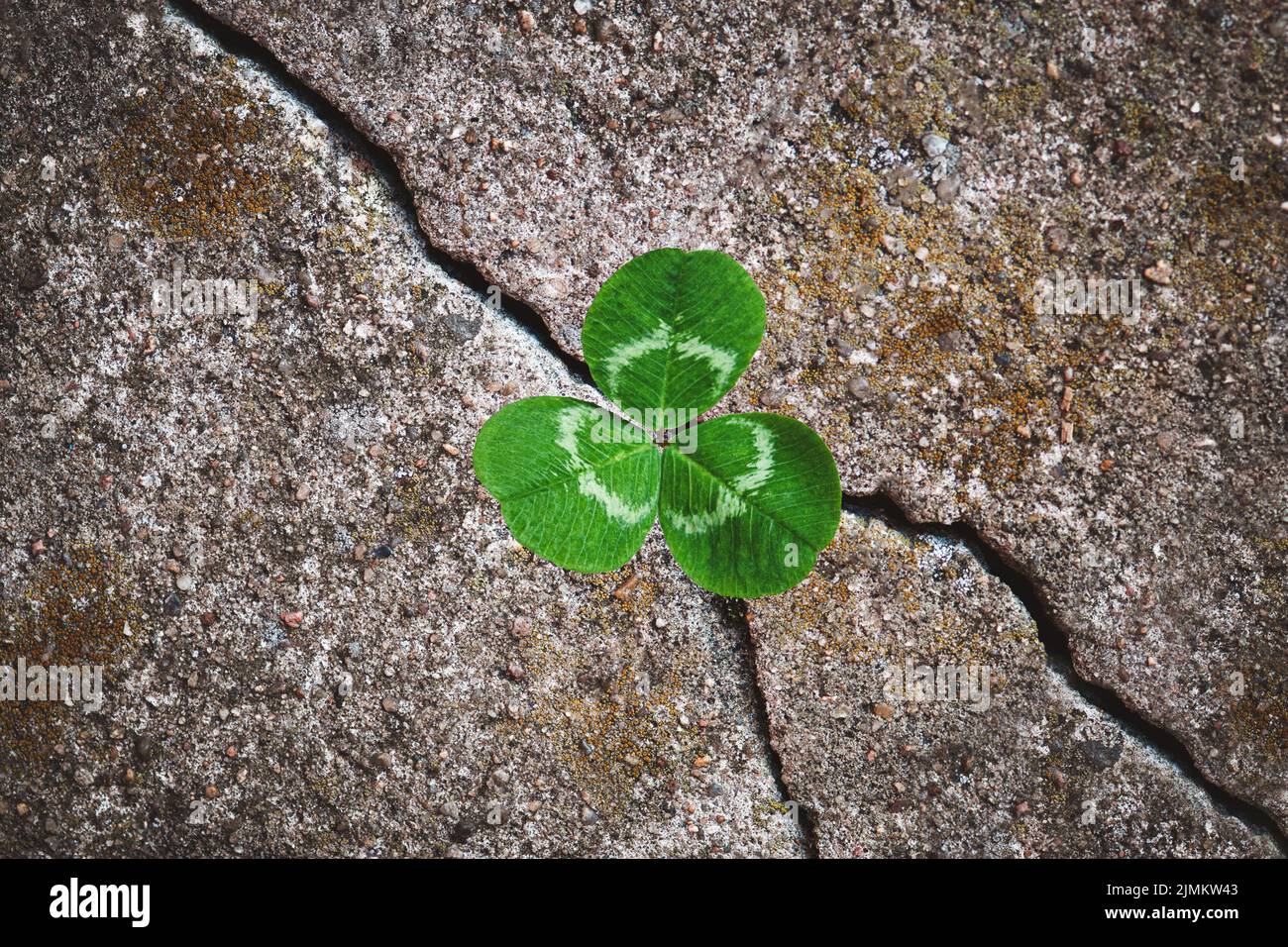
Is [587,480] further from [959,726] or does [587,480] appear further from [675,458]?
[959,726]

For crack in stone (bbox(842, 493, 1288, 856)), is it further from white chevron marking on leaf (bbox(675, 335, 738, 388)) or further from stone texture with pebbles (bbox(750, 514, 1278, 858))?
white chevron marking on leaf (bbox(675, 335, 738, 388))

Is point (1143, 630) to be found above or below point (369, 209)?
below

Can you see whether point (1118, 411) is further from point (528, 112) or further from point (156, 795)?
point (156, 795)

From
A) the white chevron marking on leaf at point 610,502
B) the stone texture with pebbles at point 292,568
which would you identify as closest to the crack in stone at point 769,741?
the stone texture with pebbles at point 292,568

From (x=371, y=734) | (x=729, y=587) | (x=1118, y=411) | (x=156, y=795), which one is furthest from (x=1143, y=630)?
(x=156, y=795)

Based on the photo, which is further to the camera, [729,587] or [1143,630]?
[1143,630]

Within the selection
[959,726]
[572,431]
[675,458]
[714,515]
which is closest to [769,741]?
[959,726]

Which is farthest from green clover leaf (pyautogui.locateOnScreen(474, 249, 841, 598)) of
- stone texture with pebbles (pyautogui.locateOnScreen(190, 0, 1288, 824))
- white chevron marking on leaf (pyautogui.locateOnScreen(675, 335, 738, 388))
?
stone texture with pebbles (pyautogui.locateOnScreen(190, 0, 1288, 824))
